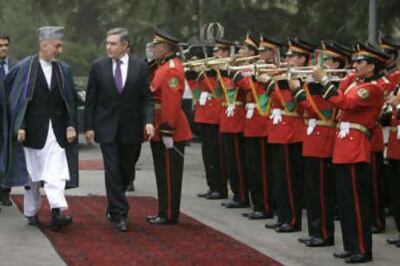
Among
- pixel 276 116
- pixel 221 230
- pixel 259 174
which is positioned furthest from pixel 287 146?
pixel 221 230

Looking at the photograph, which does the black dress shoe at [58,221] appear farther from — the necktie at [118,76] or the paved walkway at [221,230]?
the necktie at [118,76]

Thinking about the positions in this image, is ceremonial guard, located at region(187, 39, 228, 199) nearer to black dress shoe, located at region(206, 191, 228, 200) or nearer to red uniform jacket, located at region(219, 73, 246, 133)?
black dress shoe, located at region(206, 191, 228, 200)

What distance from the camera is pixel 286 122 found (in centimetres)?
1028

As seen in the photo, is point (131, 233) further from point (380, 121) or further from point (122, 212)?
point (380, 121)

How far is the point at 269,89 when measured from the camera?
10430mm

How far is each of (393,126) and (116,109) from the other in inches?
104

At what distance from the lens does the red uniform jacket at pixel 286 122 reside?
1022 centimetres

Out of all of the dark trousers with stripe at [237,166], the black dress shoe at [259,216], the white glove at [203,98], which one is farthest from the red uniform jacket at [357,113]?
the white glove at [203,98]

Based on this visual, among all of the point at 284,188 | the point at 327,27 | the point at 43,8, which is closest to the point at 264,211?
the point at 284,188

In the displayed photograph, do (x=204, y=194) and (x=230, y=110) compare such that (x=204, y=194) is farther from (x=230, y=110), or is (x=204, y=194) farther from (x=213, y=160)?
(x=230, y=110)

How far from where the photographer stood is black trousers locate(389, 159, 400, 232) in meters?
10.0

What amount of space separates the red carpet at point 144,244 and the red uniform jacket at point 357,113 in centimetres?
110

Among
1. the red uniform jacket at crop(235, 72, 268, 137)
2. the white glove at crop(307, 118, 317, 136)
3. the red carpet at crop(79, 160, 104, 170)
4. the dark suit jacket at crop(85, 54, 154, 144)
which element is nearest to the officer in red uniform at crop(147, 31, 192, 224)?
the dark suit jacket at crop(85, 54, 154, 144)

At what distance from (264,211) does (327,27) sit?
10.5m
